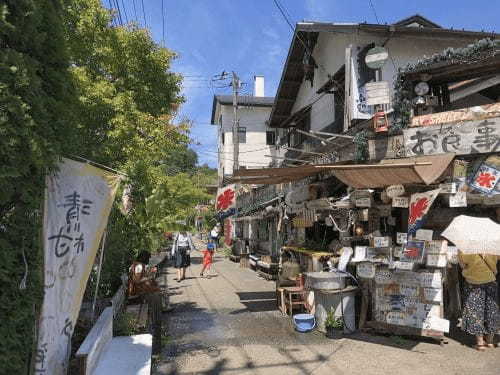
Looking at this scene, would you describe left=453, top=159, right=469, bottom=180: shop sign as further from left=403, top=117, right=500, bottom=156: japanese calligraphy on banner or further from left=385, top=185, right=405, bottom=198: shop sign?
left=385, top=185, right=405, bottom=198: shop sign

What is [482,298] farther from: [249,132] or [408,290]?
[249,132]

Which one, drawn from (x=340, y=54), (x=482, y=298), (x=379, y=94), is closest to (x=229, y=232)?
(x=340, y=54)

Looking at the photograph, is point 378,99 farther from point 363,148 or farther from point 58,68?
point 58,68

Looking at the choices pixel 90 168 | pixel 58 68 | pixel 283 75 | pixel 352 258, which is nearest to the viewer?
pixel 58 68

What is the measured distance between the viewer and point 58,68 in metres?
4.08

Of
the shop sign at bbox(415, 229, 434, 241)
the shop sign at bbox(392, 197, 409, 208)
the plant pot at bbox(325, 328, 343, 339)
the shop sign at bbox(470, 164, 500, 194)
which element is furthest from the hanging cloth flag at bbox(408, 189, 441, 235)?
the plant pot at bbox(325, 328, 343, 339)

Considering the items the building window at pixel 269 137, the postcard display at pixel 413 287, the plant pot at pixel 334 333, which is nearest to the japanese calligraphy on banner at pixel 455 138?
the postcard display at pixel 413 287

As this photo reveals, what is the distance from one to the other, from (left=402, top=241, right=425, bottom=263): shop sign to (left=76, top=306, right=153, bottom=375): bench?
4834 mm

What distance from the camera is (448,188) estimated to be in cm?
772

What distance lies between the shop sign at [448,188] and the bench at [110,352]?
19.3 feet

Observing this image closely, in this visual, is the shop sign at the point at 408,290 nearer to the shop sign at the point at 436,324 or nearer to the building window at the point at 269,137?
the shop sign at the point at 436,324

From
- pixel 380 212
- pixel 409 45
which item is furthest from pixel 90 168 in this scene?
pixel 409 45

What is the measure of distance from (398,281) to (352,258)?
3.92 ft

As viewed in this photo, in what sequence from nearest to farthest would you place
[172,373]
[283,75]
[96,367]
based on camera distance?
1. [96,367]
2. [172,373]
3. [283,75]
